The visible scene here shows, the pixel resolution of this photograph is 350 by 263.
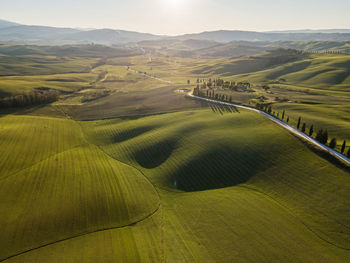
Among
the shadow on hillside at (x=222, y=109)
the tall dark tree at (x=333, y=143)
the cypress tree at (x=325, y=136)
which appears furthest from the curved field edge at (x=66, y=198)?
the shadow on hillside at (x=222, y=109)

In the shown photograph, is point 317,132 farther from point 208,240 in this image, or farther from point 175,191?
point 208,240

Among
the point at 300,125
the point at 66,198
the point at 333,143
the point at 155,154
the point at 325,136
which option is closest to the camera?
the point at 66,198

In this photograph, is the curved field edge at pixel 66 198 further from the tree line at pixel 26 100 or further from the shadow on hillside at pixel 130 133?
the tree line at pixel 26 100

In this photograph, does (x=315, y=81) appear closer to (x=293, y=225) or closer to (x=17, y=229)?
(x=293, y=225)

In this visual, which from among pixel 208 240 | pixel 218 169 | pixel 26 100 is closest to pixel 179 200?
pixel 208 240

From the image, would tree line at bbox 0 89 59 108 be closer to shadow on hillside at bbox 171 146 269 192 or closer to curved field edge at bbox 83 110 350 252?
curved field edge at bbox 83 110 350 252

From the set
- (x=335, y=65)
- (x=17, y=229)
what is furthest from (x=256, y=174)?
(x=335, y=65)
